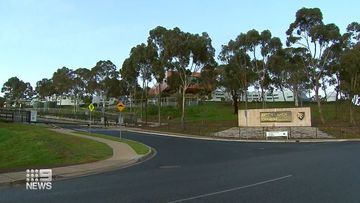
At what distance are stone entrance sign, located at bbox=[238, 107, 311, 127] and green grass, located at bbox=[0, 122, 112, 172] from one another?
27.2 meters

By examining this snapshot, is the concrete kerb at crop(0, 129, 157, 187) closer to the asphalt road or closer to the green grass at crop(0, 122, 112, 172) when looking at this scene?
the asphalt road

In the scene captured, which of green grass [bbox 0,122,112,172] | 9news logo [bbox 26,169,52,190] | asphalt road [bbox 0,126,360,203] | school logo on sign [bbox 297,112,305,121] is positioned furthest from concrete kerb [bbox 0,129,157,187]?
school logo on sign [bbox 297,112,305,121]

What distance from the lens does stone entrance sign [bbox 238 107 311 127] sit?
50219 millimetres

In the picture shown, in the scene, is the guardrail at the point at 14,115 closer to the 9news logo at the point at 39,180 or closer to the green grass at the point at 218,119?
the green grass at the point at 218,119

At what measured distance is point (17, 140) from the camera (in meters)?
33.2

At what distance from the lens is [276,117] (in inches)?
2034

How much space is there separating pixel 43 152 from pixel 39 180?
434 inches

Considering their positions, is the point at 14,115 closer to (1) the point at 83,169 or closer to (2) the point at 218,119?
(2) the point at 218,119

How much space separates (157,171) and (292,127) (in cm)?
3498

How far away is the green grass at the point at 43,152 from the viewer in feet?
71.2

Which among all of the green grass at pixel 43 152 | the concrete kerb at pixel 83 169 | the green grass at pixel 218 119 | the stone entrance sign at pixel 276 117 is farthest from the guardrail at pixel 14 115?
the concrete kerb at pixel 83 169

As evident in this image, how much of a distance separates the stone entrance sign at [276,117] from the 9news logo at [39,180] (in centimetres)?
3867

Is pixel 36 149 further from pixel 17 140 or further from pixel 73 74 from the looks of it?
pixel 73 74

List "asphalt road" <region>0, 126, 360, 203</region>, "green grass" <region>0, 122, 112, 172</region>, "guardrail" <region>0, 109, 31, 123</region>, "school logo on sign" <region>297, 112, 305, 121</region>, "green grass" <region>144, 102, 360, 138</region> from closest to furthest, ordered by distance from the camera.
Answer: "asphalt road" <region>0, 126, 360, 203</region>
"green grass" <region>0, 122, 112, 172</region>
"school logo on sign" <region>297, 112, 305, 121</region>
"guardrail" <region>0, 109, 31, 123</region>
"green grass" <region>144, 102, 360, 138</region>
